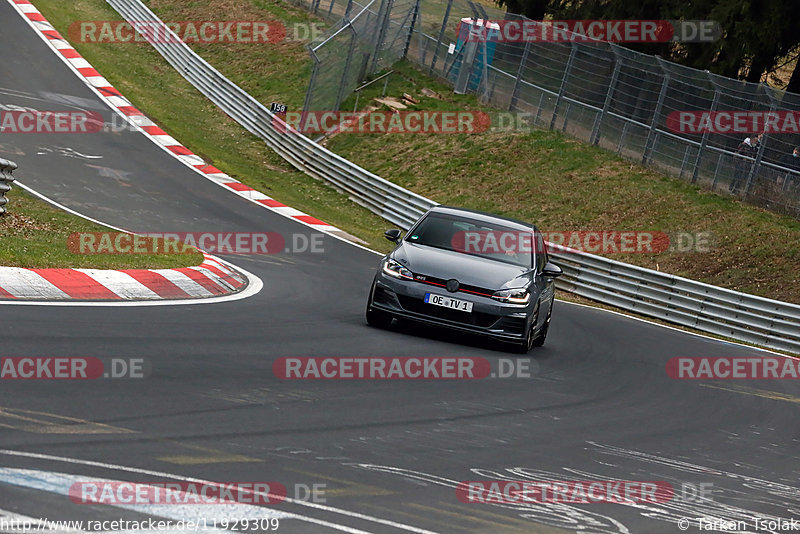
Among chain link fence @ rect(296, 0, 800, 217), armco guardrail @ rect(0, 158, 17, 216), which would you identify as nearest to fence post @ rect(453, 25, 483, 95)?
chain link fence @ rect(296, 0, 800, 217)

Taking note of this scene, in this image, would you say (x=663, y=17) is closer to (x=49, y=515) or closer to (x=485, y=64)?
(x=485, y=64)

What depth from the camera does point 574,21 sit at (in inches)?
1411

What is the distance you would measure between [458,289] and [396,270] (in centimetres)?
70

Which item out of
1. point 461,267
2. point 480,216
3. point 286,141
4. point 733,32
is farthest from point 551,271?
point 286,141

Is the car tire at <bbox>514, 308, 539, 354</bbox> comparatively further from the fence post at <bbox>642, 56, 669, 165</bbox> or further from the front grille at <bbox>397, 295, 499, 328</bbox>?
the fence post at <bbox>642, 56, 669, 165</bbox>

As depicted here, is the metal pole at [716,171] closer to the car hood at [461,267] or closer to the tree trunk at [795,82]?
the tree trunk at [795,82]

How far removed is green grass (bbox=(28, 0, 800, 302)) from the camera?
2347 centimetres

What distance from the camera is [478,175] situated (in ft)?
98.1

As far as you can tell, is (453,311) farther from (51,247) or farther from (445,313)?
(51,247)

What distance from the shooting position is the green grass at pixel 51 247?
11.7m

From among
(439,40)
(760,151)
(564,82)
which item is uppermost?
(439,40)

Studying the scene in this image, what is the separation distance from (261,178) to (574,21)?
12.8m

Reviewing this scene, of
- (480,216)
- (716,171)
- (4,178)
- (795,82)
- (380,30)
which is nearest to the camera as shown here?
(480,216)

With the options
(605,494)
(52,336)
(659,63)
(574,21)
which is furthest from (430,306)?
(574,21)
